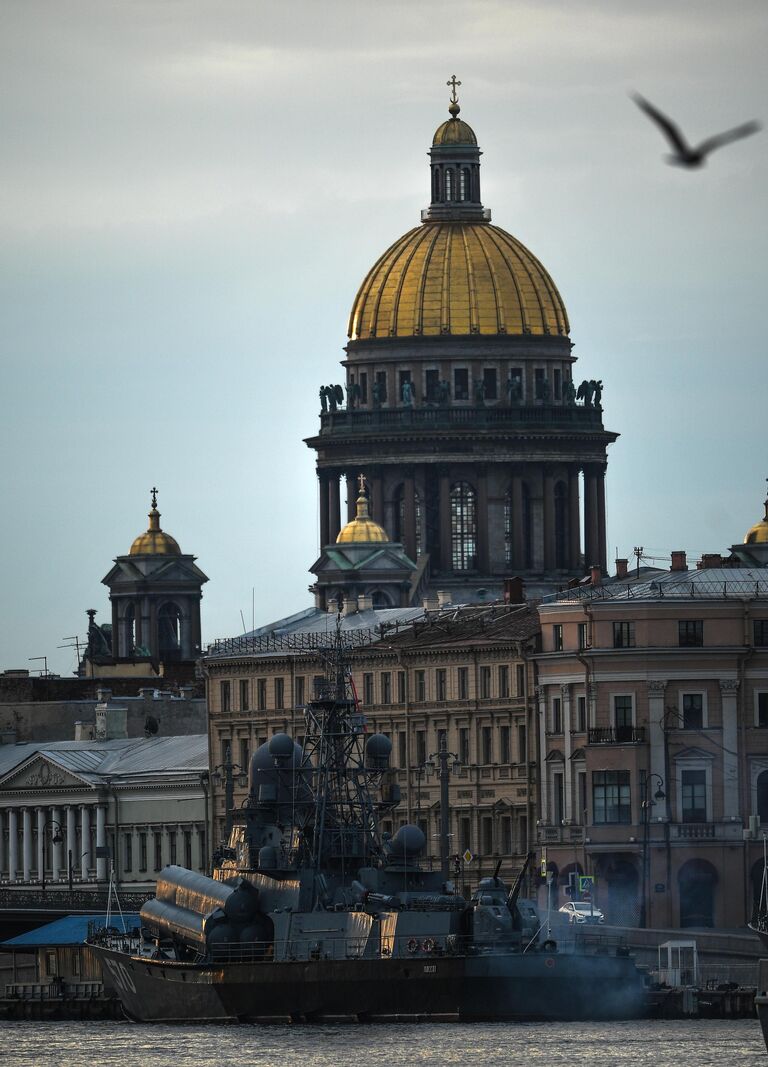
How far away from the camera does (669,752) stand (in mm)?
154625

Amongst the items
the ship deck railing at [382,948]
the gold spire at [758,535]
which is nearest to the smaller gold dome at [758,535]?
the gold spire at [758,535]

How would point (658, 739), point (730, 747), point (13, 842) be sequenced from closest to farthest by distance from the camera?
point (658, 739)
point (730, 747)
point (13, 842)

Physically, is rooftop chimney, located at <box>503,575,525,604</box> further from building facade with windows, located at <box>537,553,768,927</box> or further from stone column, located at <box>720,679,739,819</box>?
stone column, located at <box>720,679,739,819</box>

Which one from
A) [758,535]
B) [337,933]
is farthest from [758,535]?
[337,933]

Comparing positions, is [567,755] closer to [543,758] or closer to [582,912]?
[543,758]

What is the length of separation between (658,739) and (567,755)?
4.62 m

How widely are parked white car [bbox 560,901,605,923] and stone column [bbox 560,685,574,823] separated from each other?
764 cm

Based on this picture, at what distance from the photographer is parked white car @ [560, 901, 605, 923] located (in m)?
144

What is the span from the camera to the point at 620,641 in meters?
156

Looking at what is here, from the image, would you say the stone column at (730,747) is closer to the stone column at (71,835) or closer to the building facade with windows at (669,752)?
the building facade with windows at (669,752)

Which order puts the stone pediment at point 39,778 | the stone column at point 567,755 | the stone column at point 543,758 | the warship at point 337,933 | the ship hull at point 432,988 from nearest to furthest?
the ship hull at point 432,988 → the warship at point 337,933 → the stone column at point 567,755 → the stone column at point 543,758 → the stone pediment at point 39,778

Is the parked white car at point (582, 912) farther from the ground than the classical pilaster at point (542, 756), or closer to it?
closer to it

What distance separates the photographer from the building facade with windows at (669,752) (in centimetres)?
15275

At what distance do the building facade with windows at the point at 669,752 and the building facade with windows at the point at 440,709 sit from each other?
5454 mm
